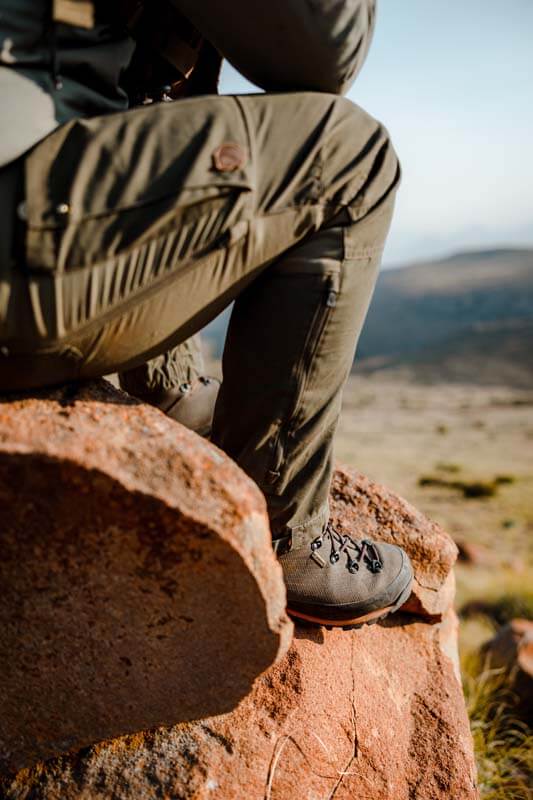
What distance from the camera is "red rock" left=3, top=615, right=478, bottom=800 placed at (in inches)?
73.9

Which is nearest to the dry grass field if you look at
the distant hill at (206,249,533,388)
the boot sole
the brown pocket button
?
the boot sole

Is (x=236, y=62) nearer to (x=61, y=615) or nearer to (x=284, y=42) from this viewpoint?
(x=284, y=42)

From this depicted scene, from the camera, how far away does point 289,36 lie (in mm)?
1469

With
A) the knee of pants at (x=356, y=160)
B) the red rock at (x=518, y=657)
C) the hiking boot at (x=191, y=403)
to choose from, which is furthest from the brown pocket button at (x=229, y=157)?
the red rock at (x=518, y=657)

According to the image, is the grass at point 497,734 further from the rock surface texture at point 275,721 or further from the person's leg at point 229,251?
the person's leg at point 229,251

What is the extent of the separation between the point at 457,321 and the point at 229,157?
74175mm

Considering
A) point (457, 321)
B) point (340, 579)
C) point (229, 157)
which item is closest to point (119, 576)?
point (340, 579)

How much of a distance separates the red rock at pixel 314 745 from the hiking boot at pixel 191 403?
33.5 inches

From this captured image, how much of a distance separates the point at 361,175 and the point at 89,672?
1.41 m

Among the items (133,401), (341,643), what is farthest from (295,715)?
(133,401)

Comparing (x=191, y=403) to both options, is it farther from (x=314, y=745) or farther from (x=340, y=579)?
(x=314, y=745)

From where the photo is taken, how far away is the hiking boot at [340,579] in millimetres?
1961

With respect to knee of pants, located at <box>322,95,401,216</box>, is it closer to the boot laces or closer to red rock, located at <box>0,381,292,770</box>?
red rock, located at <box>0,381,292,770</box>

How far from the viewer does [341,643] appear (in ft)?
7.59
